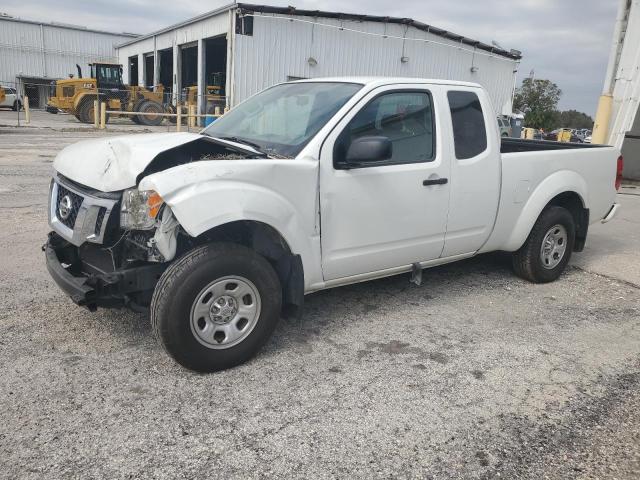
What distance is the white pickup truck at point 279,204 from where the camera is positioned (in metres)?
3.17

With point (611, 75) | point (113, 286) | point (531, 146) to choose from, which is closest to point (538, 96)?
point (611, 75)

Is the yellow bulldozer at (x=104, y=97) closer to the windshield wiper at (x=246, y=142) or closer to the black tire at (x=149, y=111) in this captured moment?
the black tire at (x=149, y=111)

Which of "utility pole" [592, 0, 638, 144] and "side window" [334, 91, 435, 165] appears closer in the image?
"side window" [334, 91, 435, 165]

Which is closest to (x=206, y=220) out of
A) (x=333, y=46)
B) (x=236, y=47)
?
(x=236, y=47)

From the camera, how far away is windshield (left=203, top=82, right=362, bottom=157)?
12.6ft

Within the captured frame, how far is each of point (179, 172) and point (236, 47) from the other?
24.1 m

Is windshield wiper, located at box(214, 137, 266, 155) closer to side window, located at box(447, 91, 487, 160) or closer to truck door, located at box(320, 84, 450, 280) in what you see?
truck door, located at box(320, 84, 450, 280)

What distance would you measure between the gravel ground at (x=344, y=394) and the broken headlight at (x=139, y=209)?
92 centimetres

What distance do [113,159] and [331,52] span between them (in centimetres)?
2569

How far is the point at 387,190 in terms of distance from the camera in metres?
3.97

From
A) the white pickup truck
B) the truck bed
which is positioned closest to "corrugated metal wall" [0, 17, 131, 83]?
the truck bed

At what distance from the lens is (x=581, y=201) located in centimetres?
560

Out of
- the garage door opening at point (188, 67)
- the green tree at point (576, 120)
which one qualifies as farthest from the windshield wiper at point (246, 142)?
the green tree at point (576, 120)

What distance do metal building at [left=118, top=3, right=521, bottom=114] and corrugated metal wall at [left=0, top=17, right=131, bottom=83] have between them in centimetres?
2276
